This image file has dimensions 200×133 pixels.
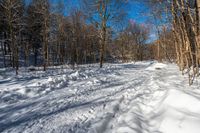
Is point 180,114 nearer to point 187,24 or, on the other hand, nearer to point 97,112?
point 97,112

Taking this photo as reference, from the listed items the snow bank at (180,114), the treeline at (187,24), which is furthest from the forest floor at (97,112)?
the treeline at (187,24)

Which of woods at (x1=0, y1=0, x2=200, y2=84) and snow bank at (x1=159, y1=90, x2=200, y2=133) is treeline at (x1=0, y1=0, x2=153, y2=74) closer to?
woods at (x1=0, y1=0, x2=200, y2=84)

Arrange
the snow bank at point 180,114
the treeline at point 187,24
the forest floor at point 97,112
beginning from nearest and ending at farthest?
1. the snow bank at point 180,114
2. the forest floor at point 97,112
3. the treeline at point 187,24

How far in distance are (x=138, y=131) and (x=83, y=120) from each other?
1.16 m

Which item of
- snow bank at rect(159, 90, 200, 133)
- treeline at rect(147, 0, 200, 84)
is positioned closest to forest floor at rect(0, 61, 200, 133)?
snow bank at rect(159, 90, 200, 133)

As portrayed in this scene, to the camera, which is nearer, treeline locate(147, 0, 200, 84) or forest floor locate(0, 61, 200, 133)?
forest floor locate(0, 61, 200, 133)

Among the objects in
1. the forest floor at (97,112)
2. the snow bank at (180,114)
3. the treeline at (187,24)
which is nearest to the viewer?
the snow bank at (180,114)

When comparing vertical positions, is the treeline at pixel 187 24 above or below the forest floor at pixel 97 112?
above

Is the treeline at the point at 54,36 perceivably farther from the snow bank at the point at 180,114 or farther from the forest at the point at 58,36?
the snow bank at the point at 180,114

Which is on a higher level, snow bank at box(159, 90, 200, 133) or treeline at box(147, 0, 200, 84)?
treeline at box(147, 0, 200, 84)

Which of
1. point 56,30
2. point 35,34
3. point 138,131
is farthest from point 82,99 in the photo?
point 35,34

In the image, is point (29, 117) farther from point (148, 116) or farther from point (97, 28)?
point (97, 28)

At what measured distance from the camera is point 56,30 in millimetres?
29547

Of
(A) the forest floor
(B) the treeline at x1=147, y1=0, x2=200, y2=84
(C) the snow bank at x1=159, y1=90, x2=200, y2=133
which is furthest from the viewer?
(B) the treeline at x1=147, y1=0, x2=200, y2=84
